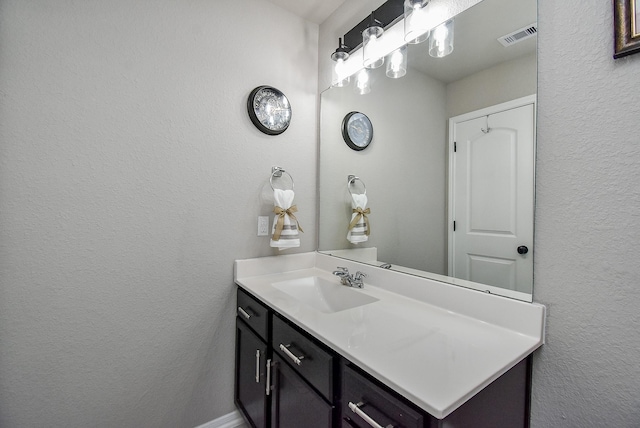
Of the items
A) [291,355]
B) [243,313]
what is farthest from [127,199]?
[291,355]

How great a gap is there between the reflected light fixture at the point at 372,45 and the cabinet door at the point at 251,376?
1505mm

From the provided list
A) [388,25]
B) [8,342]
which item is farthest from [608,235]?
[8,342]

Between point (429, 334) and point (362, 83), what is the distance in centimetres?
134

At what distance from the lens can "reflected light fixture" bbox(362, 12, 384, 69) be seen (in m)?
1.41

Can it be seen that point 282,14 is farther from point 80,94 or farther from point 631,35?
point 631,35

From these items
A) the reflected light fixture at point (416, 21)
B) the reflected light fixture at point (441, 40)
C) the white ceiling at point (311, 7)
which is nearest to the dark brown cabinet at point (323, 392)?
the reflected light fixture at point (441, 40)

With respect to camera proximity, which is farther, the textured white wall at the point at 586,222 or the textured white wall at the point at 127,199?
the textured white wall at the point at 127,199

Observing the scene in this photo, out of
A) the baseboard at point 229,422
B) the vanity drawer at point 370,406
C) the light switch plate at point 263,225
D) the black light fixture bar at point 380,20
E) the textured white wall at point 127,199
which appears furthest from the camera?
the light switch plate at point 263,225

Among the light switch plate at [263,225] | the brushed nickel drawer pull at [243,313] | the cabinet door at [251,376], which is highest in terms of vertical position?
the light switch plate at [263,225]

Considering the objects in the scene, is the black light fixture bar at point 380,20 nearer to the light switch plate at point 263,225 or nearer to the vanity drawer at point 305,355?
the light switch plate at point 263,225

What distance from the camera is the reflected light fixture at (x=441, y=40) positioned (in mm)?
1169

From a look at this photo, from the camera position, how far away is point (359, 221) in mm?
1626

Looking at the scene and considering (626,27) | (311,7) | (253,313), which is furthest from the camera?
(311,7)

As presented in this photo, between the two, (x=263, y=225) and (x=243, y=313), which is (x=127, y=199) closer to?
(x=263, y=225)
